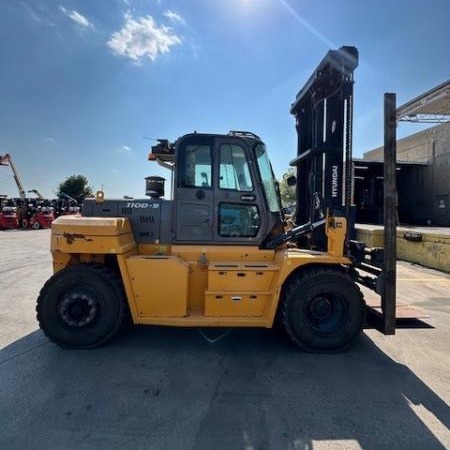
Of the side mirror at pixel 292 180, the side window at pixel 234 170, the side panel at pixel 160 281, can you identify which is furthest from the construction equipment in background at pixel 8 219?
the side window at pixel 234 170

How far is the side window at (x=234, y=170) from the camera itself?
15.2 feet

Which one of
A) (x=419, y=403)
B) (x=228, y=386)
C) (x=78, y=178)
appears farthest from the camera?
(x=78, y=178)

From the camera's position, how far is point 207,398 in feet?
11.0

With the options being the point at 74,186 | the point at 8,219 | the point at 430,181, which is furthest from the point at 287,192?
the point at 74,186

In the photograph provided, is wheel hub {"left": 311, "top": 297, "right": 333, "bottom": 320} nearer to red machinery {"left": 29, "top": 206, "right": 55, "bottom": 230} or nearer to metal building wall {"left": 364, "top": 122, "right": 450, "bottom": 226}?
metal building wall {"left": 364, "top": 122, "right": 450, "bottom": 226}

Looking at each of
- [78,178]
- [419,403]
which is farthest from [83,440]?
[78,178]

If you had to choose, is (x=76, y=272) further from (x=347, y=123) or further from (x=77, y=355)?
(x=347, y=123)

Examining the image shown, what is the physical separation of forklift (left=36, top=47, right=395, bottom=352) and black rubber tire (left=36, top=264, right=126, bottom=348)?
13 millimetres

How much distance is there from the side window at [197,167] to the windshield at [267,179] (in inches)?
27.5

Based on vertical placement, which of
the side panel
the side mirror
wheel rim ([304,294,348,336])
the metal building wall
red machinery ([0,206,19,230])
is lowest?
wheel rim ([304,294,348,336])

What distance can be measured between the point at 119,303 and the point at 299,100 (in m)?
4.40

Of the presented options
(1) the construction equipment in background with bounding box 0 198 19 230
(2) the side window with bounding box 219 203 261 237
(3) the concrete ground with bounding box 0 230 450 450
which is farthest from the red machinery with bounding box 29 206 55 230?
(2) the side window with bounding box 219 203 261 237

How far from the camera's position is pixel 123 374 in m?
3.77

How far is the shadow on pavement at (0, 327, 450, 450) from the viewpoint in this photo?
2793mm
